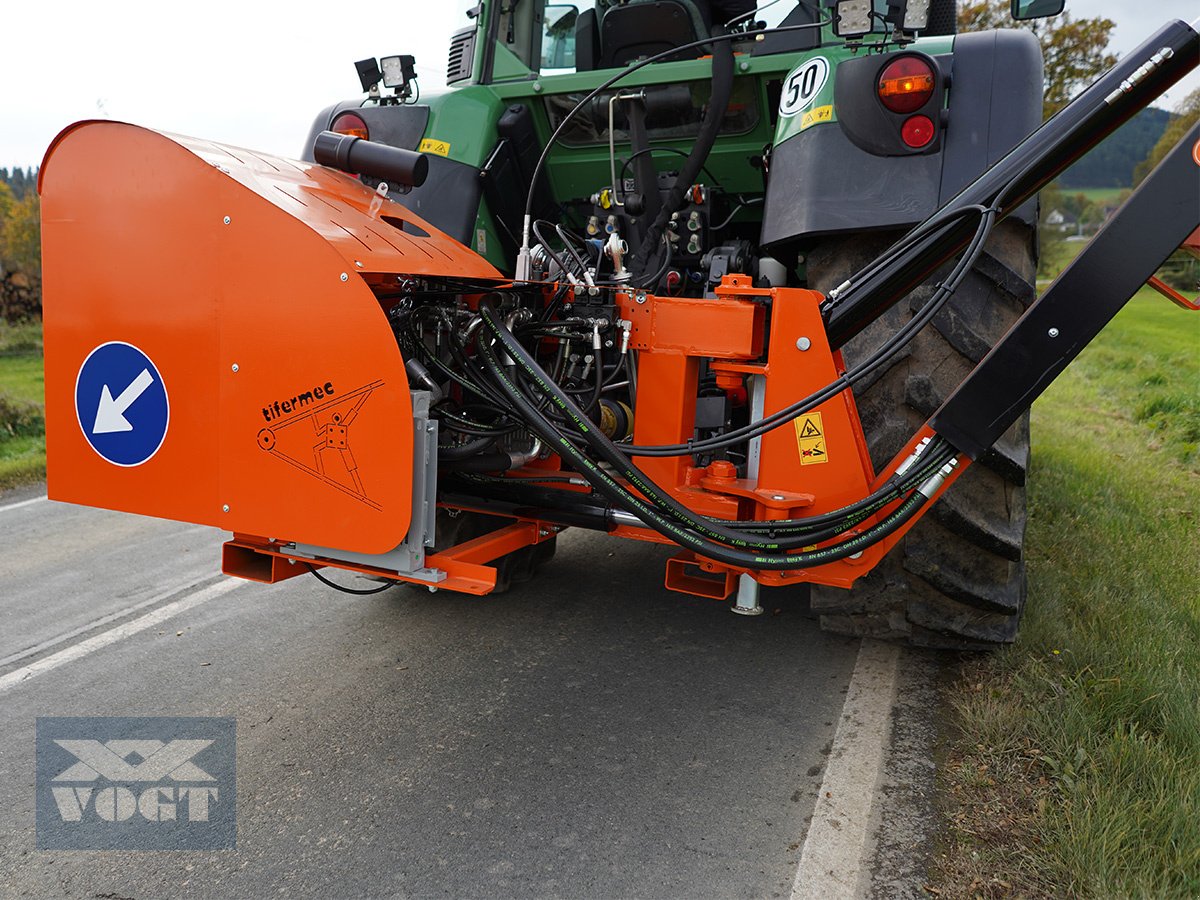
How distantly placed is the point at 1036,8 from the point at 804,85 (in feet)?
2.14

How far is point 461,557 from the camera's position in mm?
2441

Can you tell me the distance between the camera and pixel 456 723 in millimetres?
2795

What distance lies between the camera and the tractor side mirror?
99.7 inches

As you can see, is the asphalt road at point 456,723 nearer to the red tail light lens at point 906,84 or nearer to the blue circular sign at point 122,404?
the blue circular sign at point 122,404

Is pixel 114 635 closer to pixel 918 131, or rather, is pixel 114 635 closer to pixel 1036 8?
pixel 918 131

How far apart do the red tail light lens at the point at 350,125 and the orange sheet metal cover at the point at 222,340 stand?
1010mm

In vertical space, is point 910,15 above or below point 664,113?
above

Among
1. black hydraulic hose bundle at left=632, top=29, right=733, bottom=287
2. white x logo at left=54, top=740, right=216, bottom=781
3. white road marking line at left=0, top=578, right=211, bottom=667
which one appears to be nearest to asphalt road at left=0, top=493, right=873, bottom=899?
white road marking line at left=0, top=578, right=211, bottom=667

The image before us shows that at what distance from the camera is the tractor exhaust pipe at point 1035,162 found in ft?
6.96

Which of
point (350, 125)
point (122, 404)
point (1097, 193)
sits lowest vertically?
point (122, 404)

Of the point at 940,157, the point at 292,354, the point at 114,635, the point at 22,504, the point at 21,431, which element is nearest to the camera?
the point at 292,354

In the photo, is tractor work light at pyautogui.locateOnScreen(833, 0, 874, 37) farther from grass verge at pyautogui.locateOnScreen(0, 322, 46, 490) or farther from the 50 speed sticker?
grass verge at pyautogui.locateOnScreen(0, 322, 46, 490)

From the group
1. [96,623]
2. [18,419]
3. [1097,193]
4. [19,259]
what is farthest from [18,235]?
[1097,193]

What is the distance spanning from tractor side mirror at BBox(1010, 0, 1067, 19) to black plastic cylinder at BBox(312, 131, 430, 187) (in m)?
1.69
